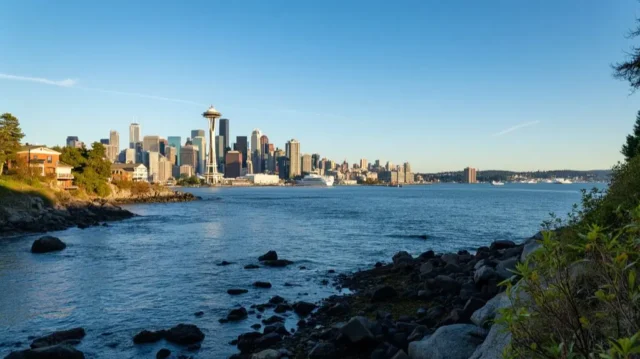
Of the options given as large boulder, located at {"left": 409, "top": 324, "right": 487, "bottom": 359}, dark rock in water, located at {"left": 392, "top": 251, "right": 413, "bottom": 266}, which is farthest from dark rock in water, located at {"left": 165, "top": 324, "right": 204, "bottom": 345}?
dark rock in water, located at {"left": 392, "top": 251, "right": 413, "bottom": 266}

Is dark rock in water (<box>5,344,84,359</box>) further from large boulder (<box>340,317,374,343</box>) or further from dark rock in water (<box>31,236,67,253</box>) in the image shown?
dark rock in water (<box>31,236,67,253</box>)

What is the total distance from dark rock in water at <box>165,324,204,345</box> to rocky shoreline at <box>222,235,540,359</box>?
4.99 ft

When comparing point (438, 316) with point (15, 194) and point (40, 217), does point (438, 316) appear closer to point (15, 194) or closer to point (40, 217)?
point (40, 217)

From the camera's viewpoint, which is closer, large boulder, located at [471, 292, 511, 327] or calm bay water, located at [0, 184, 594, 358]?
large boulder, located at [471, 292, 511, 327]

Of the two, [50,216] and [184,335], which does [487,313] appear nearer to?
[184,335]

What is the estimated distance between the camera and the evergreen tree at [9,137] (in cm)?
6781

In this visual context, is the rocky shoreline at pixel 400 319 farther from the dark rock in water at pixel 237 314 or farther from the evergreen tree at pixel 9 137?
the evergreen tree at pixel 9 137

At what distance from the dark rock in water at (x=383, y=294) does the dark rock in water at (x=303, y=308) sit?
9.46 feet

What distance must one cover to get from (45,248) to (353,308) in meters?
27.8

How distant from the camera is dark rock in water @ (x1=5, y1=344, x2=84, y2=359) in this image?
1333 centimetres

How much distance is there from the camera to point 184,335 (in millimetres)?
15781

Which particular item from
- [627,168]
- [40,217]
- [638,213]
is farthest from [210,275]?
[40,217]

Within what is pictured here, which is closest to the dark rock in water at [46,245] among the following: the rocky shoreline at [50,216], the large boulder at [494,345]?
the rocky shoreline at [50,216]

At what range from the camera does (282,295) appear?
2217cm
